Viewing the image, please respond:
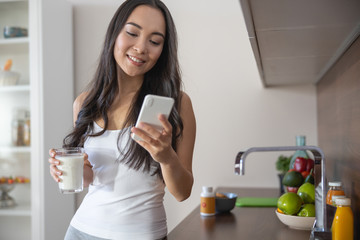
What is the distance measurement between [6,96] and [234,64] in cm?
142

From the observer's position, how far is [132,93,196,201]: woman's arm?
0.92 meters

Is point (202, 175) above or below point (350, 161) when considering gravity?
below

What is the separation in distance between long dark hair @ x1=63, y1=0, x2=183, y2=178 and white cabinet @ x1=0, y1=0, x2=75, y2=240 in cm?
94

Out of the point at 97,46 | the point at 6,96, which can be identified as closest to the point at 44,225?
the point at 6,96

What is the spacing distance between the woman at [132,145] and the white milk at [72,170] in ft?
0.08

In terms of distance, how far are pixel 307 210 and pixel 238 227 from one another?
0.81ft

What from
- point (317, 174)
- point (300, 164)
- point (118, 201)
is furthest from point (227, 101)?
point (118, 201)

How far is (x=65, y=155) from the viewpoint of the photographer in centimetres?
119

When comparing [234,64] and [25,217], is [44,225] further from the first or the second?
[234,64]

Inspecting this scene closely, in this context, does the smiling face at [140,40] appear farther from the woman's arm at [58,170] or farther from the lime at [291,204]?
the lime at [291,204]

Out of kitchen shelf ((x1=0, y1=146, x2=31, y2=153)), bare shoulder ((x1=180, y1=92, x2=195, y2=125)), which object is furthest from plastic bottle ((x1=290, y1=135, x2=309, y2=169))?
kitchen shelf ((x1=0, y1=146, x2=31, y2=153))

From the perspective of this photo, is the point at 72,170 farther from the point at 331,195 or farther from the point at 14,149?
the point at 14,149

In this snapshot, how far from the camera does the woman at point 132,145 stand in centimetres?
117

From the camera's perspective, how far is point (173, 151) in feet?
3.34
